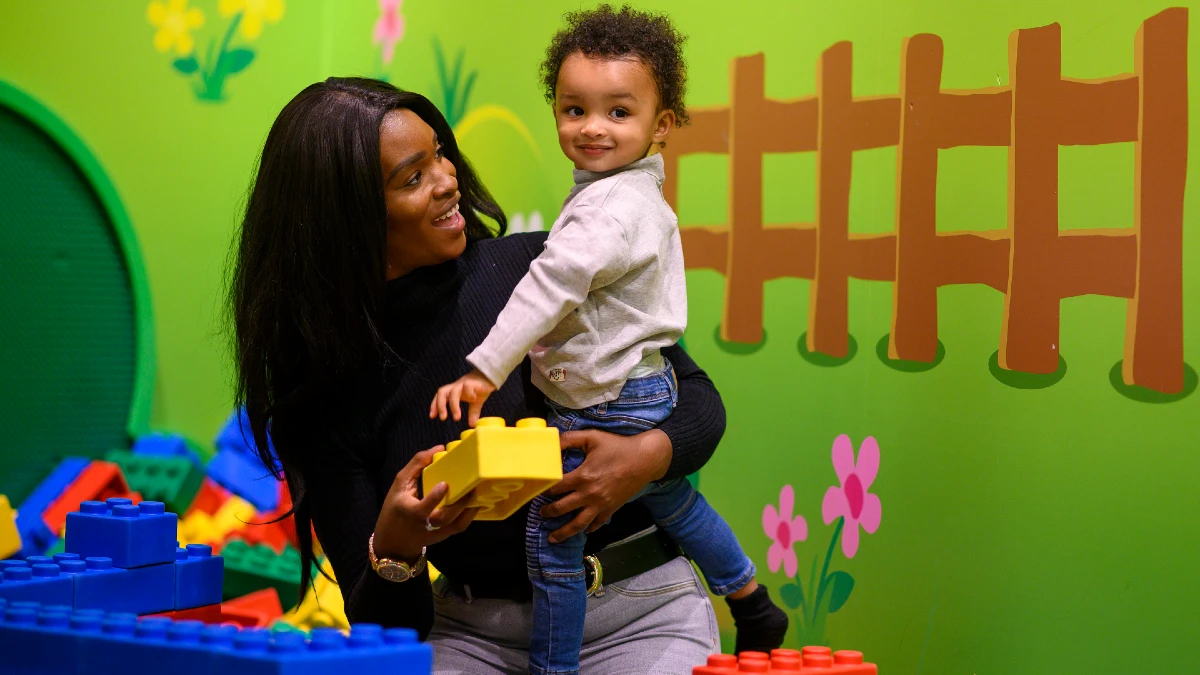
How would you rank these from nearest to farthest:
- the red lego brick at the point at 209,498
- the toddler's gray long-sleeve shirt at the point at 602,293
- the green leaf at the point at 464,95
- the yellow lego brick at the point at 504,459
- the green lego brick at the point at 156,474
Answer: the yellow lego brick at the point at 504,459 → the toddler's gray long-sleeve shirt at the point at 602,293 → the green leaf at the point at 464,95 → the green lego brick at the point at 156,474 → the red lego brick at the point at 209,498

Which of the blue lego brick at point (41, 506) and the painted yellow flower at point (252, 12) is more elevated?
the painted yellow flower at point (252, 12)

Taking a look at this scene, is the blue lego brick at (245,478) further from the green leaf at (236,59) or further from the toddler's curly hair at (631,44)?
the toddler's curly hair at (631,44)

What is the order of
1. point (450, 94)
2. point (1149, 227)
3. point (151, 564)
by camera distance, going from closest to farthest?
point (151, 564) < point (1149, 227) < point (450, 94)

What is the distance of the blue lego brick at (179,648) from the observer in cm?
109

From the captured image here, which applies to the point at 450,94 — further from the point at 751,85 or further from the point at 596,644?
the point at 596,644

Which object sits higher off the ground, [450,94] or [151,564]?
[450,94]

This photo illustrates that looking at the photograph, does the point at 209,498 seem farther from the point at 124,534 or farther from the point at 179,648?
the point at 179,648

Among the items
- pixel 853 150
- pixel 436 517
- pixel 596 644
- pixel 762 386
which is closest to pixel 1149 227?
pixel 853 150

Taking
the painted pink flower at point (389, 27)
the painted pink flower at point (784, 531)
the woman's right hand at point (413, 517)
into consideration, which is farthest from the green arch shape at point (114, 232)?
the woman's right hand at point (413, 517)

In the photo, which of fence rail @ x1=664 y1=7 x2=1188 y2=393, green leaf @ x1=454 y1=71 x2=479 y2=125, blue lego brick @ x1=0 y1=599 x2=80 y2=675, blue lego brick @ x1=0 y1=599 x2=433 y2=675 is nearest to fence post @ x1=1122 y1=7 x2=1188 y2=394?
fence rail @ x1=664 y1=7 x2=1188 y2=393

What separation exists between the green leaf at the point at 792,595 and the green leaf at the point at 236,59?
2.12 meters

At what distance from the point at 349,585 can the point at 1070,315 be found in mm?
1161

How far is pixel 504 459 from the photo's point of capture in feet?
3.92

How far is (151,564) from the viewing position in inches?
63.1
